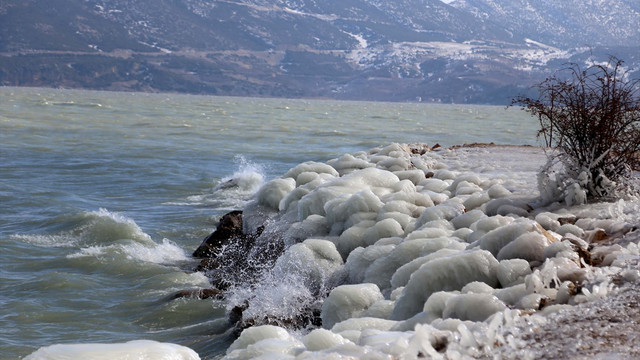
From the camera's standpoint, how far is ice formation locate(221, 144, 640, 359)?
433 centimetres

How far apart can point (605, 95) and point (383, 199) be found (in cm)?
281

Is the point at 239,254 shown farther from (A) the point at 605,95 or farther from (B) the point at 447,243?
(A) the point at 605,95

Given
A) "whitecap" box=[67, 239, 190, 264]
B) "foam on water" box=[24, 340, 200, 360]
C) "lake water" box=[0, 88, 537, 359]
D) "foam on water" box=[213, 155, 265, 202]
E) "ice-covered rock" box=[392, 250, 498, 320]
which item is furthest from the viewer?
"foam on water" box=[213, 155, 265, 202]

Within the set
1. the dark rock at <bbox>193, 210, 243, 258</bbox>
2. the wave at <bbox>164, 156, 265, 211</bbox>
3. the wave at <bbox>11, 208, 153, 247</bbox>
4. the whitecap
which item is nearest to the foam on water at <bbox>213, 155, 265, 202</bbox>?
the wave at <bbox>164, 156, 265, 211</bbox>

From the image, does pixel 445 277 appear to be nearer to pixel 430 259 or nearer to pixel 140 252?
pixel 430 259

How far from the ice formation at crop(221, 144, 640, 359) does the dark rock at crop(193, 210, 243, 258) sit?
0.30 metres

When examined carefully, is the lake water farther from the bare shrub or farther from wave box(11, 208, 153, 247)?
the bare shrub

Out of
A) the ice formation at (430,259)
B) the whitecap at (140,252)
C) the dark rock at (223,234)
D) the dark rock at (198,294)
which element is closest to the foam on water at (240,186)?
the whitecap at (140,252)

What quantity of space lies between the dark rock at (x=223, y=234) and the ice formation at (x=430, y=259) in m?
0.30

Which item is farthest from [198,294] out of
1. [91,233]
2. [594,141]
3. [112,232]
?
[594,141]

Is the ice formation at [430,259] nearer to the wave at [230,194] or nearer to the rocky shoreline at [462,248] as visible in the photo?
the rocky shoreline at [462,248]

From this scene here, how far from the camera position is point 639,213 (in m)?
6.67

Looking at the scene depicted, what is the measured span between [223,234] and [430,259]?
539 centimetres

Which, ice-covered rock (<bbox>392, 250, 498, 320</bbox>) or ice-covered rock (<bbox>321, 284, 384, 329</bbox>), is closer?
ice-covered rock (<bbox>392, 250, 498, 320</bbox>)
